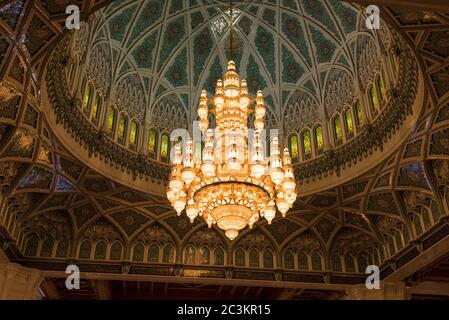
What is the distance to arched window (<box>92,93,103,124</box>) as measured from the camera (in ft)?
46.6

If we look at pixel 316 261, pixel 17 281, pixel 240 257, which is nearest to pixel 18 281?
pixel 17 281

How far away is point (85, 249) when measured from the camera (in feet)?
51.2

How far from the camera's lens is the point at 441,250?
1280cm

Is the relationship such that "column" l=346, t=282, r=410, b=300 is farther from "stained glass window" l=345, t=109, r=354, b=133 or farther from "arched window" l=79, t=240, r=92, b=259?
"arched window" l=79, t=240, r=92, b=259

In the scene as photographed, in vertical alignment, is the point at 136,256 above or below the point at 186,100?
below

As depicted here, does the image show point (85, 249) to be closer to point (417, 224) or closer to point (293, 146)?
point (293, 146)

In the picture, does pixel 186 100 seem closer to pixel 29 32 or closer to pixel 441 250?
pixel 29 32

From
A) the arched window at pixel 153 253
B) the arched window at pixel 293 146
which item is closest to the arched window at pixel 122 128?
the arched window at pixel 153 253

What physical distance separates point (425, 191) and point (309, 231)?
4.74 meters

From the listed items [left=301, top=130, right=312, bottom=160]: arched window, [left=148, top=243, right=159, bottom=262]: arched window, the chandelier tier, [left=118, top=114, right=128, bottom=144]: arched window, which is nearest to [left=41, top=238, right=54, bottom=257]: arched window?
[left=148, top=243, right=159, bottom=262]: arched window

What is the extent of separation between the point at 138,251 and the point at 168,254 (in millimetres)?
1033

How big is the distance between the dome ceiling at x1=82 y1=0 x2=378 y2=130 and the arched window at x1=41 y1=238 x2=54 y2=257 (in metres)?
5.13
